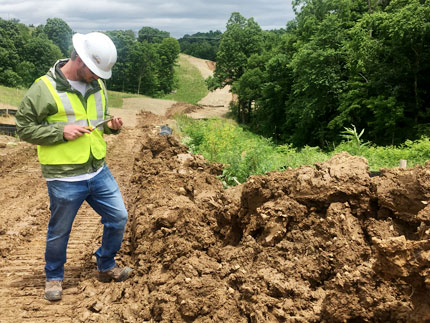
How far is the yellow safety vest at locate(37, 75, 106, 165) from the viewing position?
382 centimetres

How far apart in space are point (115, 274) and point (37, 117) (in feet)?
6.04

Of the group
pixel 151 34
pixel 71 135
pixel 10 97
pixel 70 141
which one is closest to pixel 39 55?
pixel 10 97

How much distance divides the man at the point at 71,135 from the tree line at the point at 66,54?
5913 centimetres

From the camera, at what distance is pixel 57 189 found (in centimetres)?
388

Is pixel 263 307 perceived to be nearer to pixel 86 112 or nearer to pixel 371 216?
pixel 371 216

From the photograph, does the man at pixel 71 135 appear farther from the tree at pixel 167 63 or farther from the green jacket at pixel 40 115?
the tree at pixel 167 63

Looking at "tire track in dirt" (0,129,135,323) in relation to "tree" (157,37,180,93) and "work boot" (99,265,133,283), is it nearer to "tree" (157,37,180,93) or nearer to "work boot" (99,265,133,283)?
"work boot" (99,265,133,283)

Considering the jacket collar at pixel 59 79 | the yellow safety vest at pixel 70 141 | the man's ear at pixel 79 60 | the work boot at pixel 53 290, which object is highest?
the man's ear at pixel 79 60

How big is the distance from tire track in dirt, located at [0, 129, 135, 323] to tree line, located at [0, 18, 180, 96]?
5589 centimetres

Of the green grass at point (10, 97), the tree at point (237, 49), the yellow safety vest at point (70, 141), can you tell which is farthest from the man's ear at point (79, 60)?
the tree at point (237, 49)

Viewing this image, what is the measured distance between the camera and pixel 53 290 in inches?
162

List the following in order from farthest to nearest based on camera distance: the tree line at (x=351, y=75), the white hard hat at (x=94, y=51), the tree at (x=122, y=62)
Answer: the tree at (x=122, y=62)
the tree line at (x=351, y=75)
the white hard hat at (x=94, y=51)

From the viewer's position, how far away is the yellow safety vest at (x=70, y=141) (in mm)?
3817

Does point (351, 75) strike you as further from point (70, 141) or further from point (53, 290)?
point (53, 290)
